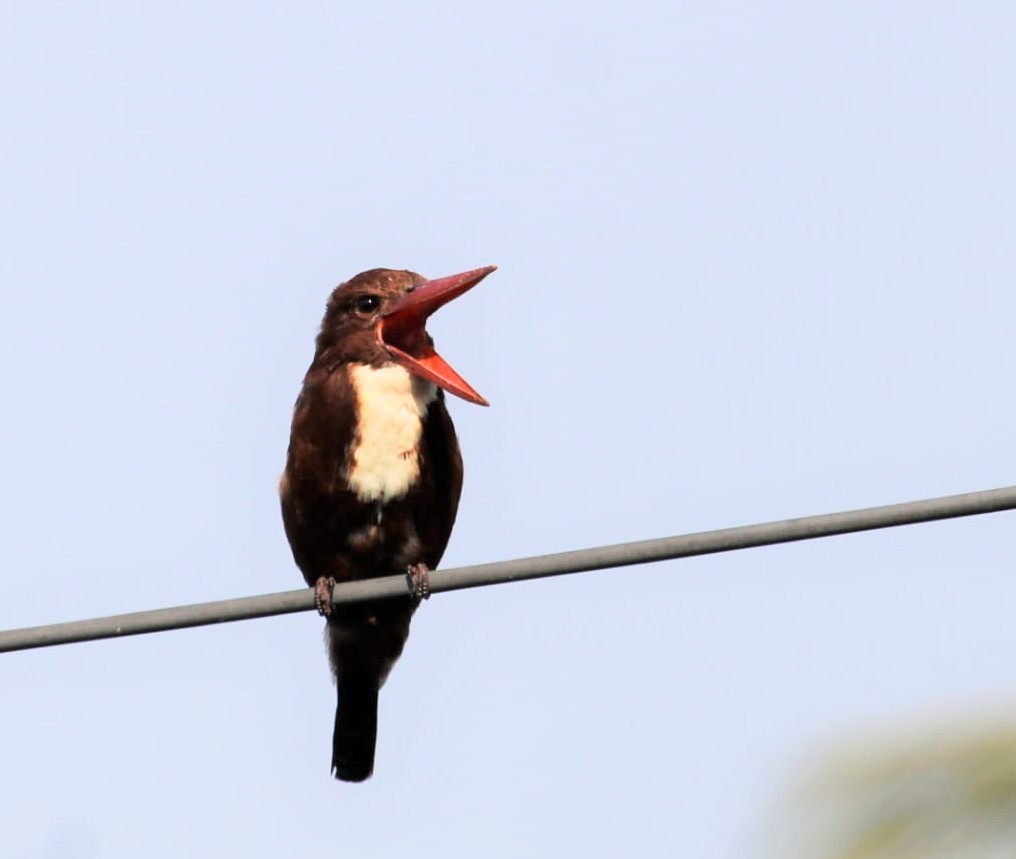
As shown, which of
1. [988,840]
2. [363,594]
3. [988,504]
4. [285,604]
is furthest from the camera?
[363,594]

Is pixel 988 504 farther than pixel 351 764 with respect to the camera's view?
No

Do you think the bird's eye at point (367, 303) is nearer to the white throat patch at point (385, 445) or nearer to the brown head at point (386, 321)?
the brown head at point (386, 321)

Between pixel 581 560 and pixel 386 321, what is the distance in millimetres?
2388

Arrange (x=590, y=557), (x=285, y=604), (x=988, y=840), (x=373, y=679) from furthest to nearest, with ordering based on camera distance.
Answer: (x=373, y=679) → (x=285, y=604) → (x=590, y=557) → (x=988, y=840)

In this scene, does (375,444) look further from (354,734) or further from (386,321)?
(354,734)

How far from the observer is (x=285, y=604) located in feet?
11.9

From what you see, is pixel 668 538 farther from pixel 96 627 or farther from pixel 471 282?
pixel 471 282

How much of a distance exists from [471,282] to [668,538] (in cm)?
216

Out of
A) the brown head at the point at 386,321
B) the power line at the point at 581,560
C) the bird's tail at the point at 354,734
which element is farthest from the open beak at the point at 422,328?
the power line at the point at 581,560

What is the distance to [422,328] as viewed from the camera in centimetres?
563

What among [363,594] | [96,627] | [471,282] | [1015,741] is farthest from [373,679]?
A: [1015,741]

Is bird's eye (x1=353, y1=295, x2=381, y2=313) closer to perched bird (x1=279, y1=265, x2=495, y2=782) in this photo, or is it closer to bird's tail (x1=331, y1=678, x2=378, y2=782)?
perched bird (x1=279, y1=265, x2=495, y2=782)

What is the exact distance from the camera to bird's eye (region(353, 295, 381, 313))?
5.61 metres

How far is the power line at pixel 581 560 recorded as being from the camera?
10.2 feet
